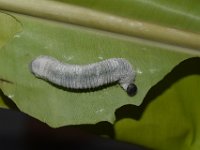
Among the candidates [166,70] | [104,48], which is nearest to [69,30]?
[104,48]

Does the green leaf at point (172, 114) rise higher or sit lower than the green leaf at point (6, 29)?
lower

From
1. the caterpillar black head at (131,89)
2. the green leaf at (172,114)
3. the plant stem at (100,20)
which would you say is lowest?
the green leaf at (172,114)

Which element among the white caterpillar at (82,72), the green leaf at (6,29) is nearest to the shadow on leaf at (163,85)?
the white caterpillar at (82,72)

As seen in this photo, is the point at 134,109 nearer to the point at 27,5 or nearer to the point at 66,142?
the point at 27,5

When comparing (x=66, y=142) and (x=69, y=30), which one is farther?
(x=66, y=142)

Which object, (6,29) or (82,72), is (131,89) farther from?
(6,29)

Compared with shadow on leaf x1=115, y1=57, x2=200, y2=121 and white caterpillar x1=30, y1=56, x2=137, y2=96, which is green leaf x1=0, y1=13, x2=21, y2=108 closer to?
white caterpillar x1=30, y1=56, x2=137, y2=96

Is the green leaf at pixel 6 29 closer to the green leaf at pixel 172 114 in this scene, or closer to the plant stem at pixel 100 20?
the plant stem at pixel 100 20
